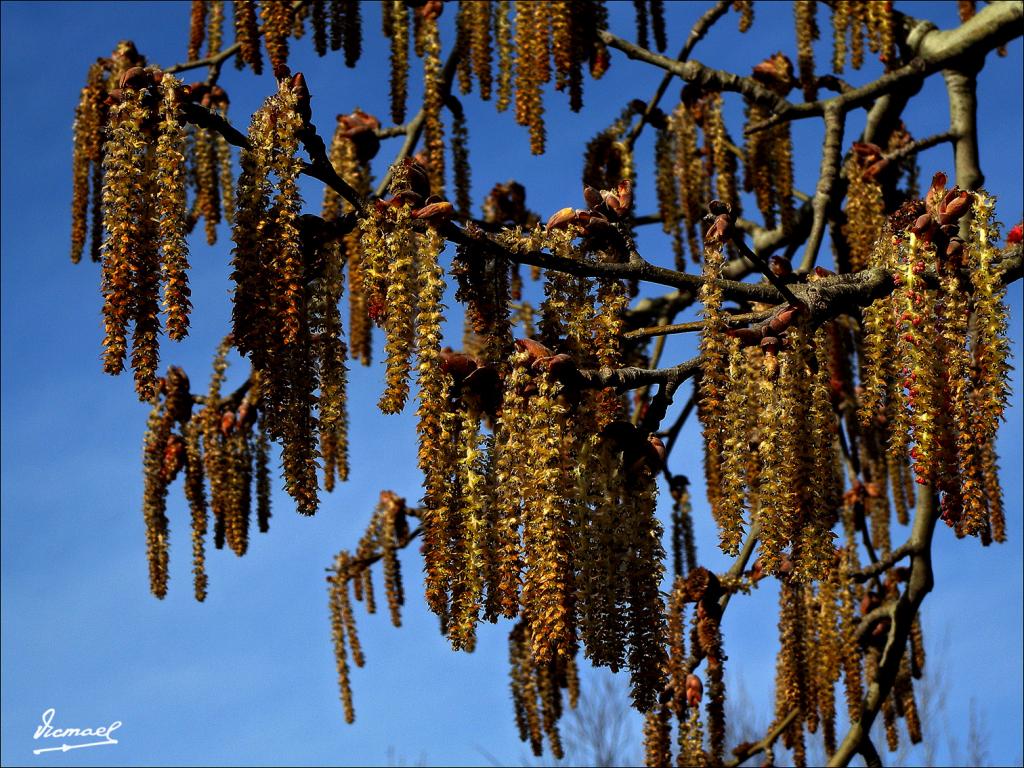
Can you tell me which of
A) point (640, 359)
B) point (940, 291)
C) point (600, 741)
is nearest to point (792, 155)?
point (640, 359)

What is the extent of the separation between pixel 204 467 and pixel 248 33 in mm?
1549

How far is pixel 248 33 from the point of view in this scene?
437 cm

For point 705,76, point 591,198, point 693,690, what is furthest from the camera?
point 705,76

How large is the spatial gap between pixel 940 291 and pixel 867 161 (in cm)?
240

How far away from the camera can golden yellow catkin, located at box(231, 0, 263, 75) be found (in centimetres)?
435

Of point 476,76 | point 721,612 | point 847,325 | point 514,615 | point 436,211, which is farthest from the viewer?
point 847,325

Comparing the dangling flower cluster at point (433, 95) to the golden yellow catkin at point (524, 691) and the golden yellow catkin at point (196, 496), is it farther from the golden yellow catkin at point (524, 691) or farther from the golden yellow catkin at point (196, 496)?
the golden yellow catkin at point (524, 691)

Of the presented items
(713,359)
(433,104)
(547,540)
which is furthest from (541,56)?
(547,540)

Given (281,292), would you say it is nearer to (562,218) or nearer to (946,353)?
(562,218)

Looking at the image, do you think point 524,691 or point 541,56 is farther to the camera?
point 524,691

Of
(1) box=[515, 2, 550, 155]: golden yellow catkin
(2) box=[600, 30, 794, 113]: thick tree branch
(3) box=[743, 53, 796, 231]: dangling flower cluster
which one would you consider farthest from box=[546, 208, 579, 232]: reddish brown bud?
(3) box=[743, 53, 796, 231]: dangling flower cluster

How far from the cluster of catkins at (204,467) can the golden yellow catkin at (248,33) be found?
3.83ft

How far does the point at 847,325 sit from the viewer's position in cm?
545

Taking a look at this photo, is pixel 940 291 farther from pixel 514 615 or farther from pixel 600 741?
pixel 600 741
